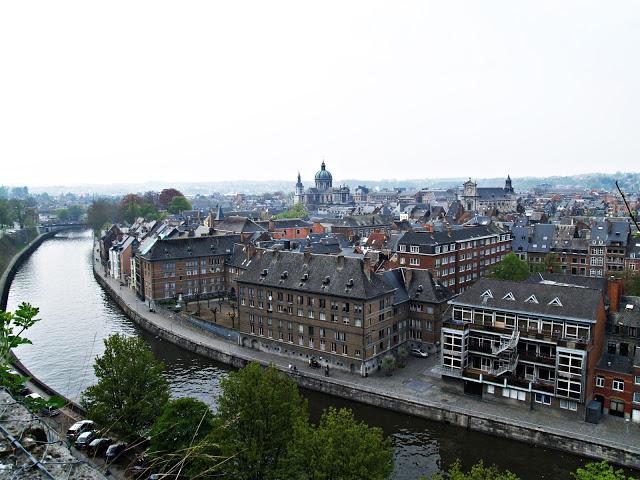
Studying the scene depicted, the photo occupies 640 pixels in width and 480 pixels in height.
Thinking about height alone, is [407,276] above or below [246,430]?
above

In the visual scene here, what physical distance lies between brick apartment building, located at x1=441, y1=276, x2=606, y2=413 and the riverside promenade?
1756mm

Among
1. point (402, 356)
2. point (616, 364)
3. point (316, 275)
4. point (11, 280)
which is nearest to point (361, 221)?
point (11, 280)

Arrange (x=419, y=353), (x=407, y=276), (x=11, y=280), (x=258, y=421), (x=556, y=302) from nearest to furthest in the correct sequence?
(x=258, y=421), (x=556, y=302), (x=419, y=353), (x=407, y=276), (x=11, y=280)

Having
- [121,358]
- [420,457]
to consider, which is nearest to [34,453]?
[121,358]

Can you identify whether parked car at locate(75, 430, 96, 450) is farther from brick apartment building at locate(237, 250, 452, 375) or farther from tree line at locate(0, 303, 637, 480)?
brick apartment building at locate(237, 250, 452, 375)

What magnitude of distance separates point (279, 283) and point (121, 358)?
24.8 m

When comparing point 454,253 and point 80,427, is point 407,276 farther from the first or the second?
point 80,427

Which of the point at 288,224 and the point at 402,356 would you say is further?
the point at 288,224

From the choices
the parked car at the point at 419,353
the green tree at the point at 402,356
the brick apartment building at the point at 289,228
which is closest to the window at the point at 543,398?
the green tree at the point at 402,356

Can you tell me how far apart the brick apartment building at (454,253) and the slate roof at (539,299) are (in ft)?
72.2

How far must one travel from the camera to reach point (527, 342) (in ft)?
159

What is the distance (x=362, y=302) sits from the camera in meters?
55.9

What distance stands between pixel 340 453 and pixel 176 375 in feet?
119

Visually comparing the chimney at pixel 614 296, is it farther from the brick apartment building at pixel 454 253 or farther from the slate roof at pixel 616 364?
the brick apartment building at pixel 454 253
